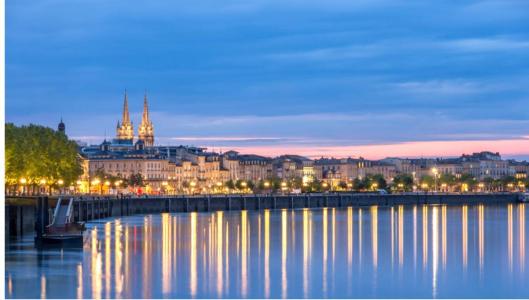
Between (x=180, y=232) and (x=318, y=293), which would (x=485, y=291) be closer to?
(x=318, y=293)

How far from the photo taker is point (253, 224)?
85.1 meters

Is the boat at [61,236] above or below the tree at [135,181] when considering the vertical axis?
below

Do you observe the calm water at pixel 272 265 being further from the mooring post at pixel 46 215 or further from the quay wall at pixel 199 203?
the quay wall at pixel 199 203

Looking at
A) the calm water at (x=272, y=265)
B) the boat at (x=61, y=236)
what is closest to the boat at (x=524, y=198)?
the calm water at (x=272, y=265)

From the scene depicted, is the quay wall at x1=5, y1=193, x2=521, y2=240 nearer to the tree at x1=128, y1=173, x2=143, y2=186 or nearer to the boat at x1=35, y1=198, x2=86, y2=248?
the boat at x1=35, y1=198, x2=86, y2=248

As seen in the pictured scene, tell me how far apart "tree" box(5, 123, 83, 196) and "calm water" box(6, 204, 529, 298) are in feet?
30.6

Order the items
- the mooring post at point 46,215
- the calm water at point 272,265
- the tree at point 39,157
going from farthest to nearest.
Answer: the tree at point 39,157 → the mooring post at point 46,215 → the calm water at point 272,265

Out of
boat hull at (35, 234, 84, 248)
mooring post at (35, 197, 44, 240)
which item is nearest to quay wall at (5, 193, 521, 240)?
mooring post at (35, 197, 44, 240)

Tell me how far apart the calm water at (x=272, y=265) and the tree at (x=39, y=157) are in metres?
9.33

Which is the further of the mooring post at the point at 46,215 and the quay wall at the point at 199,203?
the quay wall at the point at 199,203

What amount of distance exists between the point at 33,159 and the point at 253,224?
1544cm

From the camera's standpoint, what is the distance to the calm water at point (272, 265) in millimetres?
38906

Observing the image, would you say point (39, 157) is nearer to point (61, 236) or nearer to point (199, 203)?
point (61, 236)

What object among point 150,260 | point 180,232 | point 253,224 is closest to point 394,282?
point 150,260
